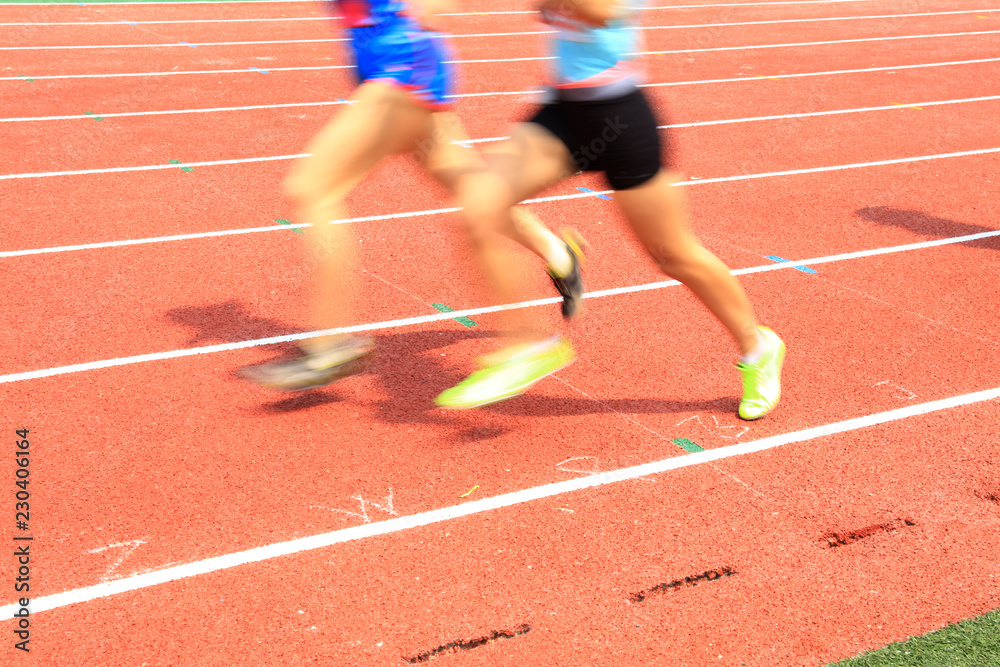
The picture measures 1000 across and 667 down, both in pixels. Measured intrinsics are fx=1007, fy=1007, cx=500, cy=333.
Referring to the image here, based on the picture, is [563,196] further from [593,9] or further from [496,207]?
[593,9]

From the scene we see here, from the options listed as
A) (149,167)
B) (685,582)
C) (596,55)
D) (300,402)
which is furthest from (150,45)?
(685,582)

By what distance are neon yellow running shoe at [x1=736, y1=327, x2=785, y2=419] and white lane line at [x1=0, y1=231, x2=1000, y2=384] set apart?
963mm

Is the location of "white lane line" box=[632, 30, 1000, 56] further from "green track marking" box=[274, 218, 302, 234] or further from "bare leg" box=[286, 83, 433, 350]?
"bare leg" box=[286, 83, 433, 350]

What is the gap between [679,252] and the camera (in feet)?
11.9

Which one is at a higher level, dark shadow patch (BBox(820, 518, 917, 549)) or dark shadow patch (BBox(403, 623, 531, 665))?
dark shadow patch (BBox(403, 623, 531, 665))

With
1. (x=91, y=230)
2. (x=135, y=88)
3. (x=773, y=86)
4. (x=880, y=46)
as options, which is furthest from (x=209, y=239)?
(x=880, y=46)

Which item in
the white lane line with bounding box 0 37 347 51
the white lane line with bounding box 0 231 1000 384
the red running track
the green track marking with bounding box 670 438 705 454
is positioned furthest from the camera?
the white lane line with bounding box 0 37 347 51

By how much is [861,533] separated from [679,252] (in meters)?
1.14

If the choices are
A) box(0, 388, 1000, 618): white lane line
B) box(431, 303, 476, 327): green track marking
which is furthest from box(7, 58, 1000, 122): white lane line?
box(0, 388, 1000, 618): white lane line

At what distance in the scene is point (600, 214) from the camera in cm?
691

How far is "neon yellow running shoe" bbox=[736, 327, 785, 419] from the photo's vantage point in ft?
13.1

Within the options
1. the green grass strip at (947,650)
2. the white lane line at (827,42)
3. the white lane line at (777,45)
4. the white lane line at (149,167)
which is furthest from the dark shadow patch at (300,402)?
the white lane line at (827,42)

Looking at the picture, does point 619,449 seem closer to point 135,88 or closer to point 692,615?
point 692,615

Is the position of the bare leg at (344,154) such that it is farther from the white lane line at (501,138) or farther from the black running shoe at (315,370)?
the white lane line at (501,138)
